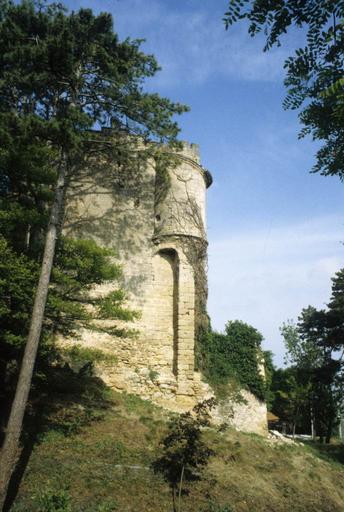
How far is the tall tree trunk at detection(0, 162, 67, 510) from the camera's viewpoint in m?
7.19

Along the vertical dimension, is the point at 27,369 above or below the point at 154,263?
below

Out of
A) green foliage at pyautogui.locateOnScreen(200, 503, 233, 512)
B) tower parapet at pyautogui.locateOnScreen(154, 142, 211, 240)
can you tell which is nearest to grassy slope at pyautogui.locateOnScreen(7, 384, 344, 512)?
green foliage at pyautogui.locateOnScreen(200, 503, 233, 512)

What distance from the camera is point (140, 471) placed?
9109 mm

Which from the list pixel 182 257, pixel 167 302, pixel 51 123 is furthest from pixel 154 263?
pixel 51 123

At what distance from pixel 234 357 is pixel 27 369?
11.4m

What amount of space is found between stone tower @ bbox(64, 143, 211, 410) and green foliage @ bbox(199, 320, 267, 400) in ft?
3.09

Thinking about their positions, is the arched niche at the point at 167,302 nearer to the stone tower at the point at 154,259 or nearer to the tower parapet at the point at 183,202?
the stone tower at the point at 154,259

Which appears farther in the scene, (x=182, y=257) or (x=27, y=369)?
(x=182, y=257)

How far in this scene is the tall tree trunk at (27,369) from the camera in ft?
23.6

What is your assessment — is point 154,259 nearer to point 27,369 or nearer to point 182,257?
point 182,257

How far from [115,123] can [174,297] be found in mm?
7797

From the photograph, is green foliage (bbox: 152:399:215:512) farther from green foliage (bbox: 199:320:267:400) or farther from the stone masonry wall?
green foliage (bbox: 199:320:267:400)

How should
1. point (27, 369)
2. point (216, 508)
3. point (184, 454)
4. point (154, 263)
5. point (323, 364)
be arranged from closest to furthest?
1. point (27, 369)
2. point (216, 508)
3. point (184, 454)
4. point (154, 263)
5. point (323, 364)

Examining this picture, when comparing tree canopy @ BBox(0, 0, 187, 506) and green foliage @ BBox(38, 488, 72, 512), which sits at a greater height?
tree canopy @ BBox(0, 0, 187, 506)
